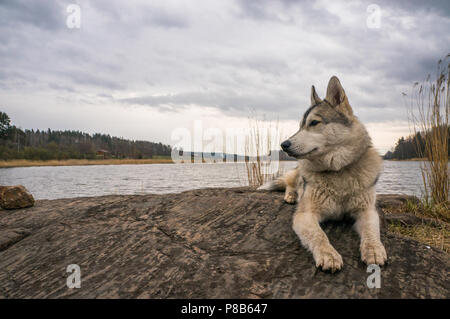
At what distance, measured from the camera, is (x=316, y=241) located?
2.62 m

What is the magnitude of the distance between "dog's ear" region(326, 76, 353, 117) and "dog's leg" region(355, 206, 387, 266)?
130 cm

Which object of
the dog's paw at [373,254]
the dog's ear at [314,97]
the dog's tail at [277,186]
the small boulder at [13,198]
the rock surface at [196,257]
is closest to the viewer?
the rock surface at [196,257]

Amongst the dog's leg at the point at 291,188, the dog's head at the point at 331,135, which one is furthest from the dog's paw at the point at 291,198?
the dog's head at the point at 331,135

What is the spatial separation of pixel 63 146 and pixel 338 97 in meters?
69.3

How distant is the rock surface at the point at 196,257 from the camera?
228cm

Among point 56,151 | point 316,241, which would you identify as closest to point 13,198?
point 316,241

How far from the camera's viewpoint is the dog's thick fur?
10.4 ft

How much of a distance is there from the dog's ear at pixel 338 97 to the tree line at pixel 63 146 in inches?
1835

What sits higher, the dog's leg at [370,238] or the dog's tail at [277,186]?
the dog's tail at [277,186]

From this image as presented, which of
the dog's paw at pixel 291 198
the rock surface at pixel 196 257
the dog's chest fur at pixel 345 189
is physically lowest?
the rock surface at pixel 196 257

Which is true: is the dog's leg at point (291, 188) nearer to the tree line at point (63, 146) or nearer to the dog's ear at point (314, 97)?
the dog's ear at point (314, 97)

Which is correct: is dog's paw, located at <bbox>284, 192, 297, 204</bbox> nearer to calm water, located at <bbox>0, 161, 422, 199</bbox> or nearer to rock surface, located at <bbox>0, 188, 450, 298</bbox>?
rock surface, located at <bbox>0, 188, 450, 298</bbox>
